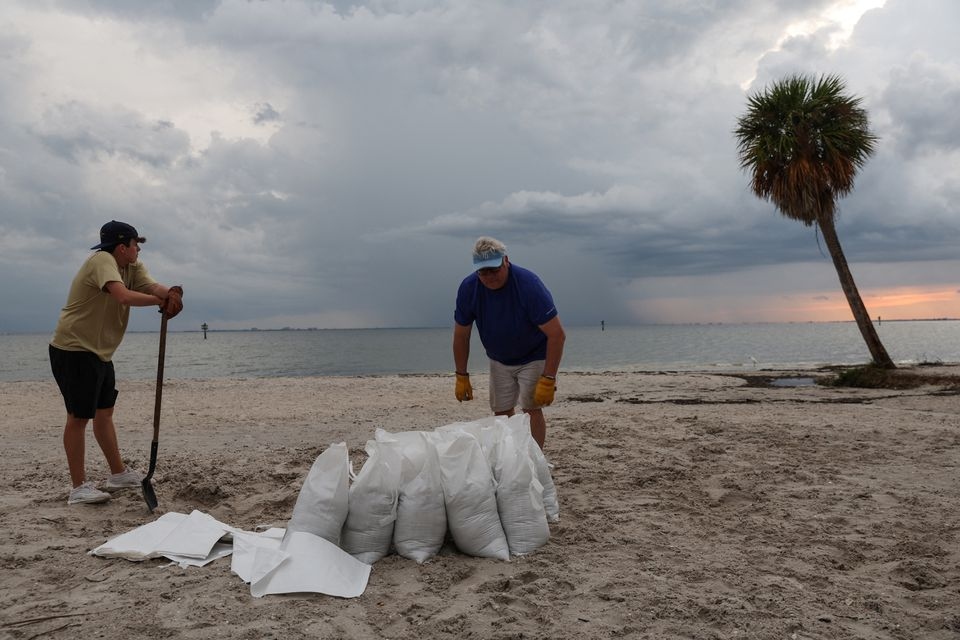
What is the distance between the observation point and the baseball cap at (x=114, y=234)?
3.99 metres

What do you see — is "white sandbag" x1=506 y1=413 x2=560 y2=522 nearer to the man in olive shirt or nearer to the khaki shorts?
the khaki shorts

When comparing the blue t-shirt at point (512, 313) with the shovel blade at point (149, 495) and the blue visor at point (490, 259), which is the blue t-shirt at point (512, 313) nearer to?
the blue visor at point (490, 259)

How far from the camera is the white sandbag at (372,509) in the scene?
10.1 feet

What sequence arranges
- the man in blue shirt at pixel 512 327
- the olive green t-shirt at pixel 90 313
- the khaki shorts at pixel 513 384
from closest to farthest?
the olive green t-shirt at pixel 90 313 < the man in blue shirt at pixel 512 327 < the khaki shorts at pixel 513 384

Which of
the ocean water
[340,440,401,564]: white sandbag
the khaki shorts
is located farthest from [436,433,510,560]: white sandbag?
the ocean water

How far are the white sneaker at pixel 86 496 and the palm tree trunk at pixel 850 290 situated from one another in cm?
1426

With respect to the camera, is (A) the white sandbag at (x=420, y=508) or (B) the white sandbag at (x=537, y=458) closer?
(A) the white sandbag at (x=420, y=508)

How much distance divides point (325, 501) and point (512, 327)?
1.81m

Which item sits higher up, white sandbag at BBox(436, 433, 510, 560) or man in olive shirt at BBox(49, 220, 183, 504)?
man in olive shirt at BBox(49, 220, 183, 504)

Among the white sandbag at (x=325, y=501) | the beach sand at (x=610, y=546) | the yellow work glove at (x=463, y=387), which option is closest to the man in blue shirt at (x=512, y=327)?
the yellow work glove at (x=463, y=387)

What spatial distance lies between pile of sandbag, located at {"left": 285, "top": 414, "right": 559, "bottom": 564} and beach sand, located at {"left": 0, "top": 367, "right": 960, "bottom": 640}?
0.12 m

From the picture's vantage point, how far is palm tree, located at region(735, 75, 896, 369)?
13.6 m

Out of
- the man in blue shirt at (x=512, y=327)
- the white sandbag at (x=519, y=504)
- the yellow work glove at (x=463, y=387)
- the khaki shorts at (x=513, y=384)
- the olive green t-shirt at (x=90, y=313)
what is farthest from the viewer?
the yellow work glove at (x=463, y=387)

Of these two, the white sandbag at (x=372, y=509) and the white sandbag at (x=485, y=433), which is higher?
the white sandbag at (x=485, y=433)
